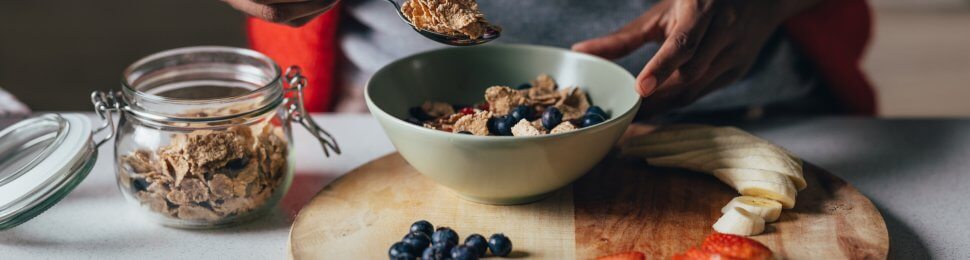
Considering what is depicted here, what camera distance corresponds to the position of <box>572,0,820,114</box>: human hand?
126 cm

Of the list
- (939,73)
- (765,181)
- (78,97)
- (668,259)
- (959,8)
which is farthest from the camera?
(959,8)

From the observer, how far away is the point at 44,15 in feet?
12.9

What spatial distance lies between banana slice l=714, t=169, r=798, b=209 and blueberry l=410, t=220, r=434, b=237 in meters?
0.42

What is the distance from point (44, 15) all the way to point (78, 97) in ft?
2.43

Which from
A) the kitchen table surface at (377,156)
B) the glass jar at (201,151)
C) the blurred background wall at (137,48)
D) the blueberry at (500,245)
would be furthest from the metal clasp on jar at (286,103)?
the blurred background wall at (137,48)

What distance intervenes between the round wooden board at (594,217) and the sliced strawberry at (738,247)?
0.07 metres

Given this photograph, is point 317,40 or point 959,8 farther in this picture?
point 959,8

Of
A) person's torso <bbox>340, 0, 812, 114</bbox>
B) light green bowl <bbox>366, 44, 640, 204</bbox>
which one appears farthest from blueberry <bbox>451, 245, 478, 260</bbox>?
person's torso <bbox>340, 0, 812, 114</bbox>

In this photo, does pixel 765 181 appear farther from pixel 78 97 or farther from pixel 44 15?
pixel 44 15

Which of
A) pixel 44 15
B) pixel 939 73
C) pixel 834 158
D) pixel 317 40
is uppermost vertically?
pixel 317 40

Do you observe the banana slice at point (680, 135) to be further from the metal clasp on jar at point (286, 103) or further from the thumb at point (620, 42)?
the metal clasp on jar at point (286, 103)

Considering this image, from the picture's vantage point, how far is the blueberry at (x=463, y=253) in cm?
97

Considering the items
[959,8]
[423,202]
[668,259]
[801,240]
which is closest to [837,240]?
[801,240]

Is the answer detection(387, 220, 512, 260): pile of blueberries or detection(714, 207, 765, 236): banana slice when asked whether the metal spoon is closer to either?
detection(387, 220, 512, 260): pile of blueberries
